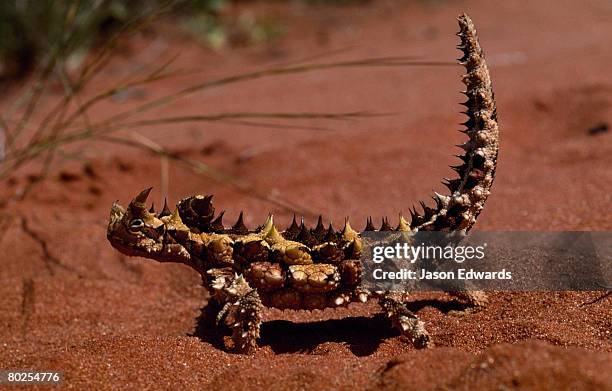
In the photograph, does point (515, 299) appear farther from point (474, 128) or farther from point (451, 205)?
point (474, 128)

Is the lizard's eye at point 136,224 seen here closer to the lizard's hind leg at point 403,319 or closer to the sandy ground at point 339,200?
the sandy ground at point 339,200

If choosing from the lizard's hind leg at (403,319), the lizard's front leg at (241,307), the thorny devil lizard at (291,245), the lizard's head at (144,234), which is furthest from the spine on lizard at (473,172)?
the lizard's head at (144,234)

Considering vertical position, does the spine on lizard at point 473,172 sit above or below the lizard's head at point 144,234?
above

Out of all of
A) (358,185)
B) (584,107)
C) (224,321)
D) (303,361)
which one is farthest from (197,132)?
(303,361)

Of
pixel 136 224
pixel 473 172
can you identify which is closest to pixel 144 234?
pixel 136 224

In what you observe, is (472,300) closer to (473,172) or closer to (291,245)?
(473,172)

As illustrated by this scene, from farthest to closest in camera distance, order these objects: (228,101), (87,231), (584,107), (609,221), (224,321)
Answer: (228,101) → (584,107) → (87,231) → (609,221) → (224,321)
